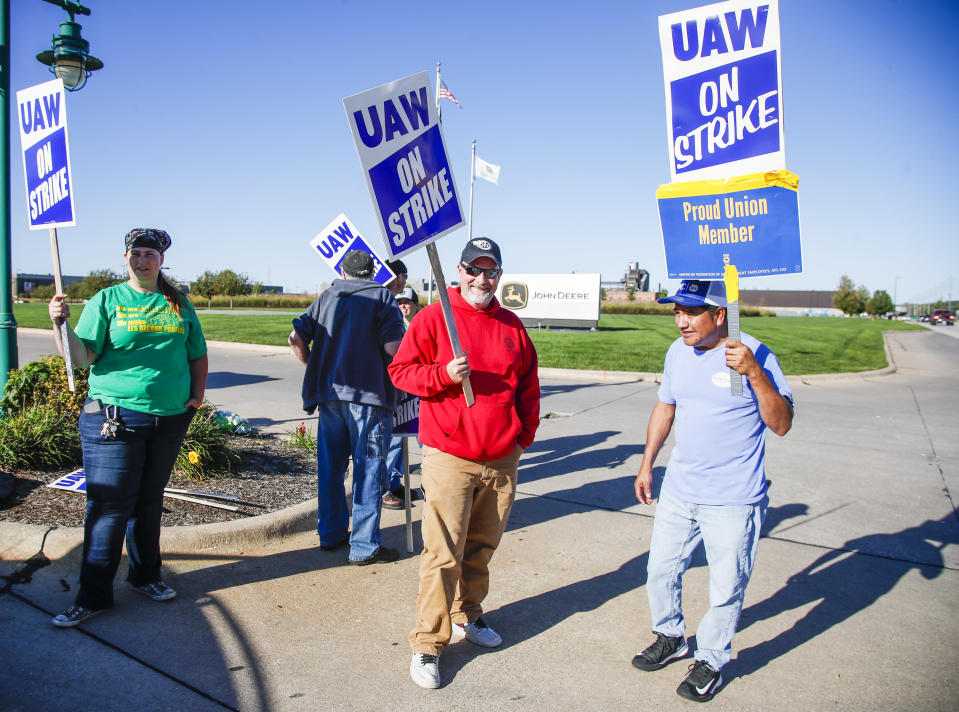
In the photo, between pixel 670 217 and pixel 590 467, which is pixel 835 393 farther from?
pixel 670 217

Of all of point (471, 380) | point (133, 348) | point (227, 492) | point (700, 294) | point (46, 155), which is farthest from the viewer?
point (227, 492)

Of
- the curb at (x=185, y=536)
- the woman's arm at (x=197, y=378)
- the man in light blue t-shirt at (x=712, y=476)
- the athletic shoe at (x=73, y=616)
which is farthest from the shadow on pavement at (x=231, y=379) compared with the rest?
the man in light blue t-shirt at (x=712, y=476)

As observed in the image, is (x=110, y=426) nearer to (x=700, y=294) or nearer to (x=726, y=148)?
(x=700, y=294)

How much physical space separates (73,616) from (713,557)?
3088mm

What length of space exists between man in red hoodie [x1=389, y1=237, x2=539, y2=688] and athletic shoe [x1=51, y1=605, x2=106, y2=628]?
1.69 meters

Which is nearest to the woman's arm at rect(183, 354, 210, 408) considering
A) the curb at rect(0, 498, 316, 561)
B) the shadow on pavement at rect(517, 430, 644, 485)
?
the curb at rect(0, 498, 316, 561)

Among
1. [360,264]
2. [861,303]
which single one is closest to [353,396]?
[360,264]

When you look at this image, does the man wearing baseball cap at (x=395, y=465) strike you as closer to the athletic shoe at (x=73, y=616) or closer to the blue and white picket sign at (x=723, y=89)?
the athletic shoe at (x=73, y=616)

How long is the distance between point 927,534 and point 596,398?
6.77 m

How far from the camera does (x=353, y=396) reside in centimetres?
418

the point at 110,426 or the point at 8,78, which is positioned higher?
the point at 8,78

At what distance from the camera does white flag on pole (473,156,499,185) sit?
31.8 metres

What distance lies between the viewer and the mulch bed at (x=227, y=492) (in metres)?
4.42

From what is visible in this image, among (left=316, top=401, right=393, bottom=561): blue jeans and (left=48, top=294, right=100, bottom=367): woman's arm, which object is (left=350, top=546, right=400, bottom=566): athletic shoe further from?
(left=48, top=294, right=100, bottom=367): woman's arm
